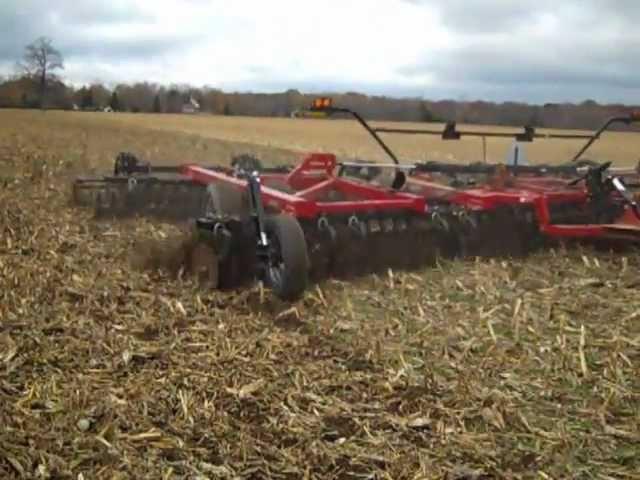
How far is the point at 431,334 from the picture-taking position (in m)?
5.01

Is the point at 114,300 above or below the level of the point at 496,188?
below

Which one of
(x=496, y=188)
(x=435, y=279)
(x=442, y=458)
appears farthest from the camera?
(x=496, y=188)

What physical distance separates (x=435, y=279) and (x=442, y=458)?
3.19 m

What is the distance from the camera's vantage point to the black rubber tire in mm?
5754

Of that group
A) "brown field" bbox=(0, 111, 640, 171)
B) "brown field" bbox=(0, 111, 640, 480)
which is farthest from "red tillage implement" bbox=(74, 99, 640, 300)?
"brown field" bbox=(0, 111, 640, 171)

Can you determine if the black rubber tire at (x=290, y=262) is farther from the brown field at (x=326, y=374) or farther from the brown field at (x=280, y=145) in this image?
the brown field at (x=280, y=145)

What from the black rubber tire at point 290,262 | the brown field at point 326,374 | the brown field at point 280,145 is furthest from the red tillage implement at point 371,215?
the brown field at point 280,145

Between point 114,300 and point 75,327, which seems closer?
point 75,327

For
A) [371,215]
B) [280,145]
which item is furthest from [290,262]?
[280,145]

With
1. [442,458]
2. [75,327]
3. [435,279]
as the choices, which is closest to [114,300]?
[75,327]

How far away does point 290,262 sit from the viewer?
574cm

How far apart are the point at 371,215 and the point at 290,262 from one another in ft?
4.82

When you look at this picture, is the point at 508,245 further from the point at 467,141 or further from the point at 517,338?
the point at 467,141

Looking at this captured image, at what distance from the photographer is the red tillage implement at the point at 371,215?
6.32 m
